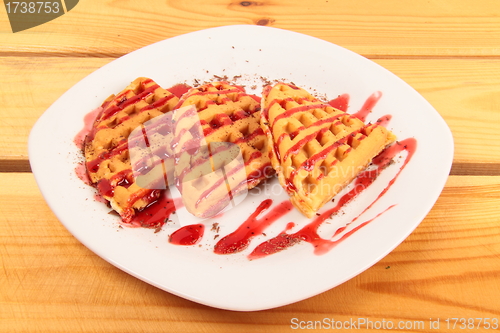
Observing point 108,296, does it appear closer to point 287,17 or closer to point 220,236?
point 220,236

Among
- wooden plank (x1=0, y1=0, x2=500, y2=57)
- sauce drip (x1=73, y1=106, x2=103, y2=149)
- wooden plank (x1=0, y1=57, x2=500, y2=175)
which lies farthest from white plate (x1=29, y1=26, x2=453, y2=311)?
wooden plank (x1=0, y1=0, x2=500, y2=57)

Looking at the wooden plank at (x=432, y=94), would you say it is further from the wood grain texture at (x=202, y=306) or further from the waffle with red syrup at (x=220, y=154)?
Answer: the waffle with red syrup at (x=220, y=154)

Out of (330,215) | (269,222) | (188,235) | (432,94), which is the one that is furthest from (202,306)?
(432,94)

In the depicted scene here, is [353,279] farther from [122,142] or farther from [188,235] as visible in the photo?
[122,142]

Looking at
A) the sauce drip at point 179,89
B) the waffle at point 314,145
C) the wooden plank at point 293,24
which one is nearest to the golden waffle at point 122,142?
the sauce drip at point 179,89

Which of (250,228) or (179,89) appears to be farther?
(179,89)

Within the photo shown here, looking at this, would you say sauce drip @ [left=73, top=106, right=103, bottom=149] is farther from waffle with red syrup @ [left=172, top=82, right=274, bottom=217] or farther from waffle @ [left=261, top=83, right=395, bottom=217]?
waffle @ [left=261, top=83, right=395, bottom=217]
